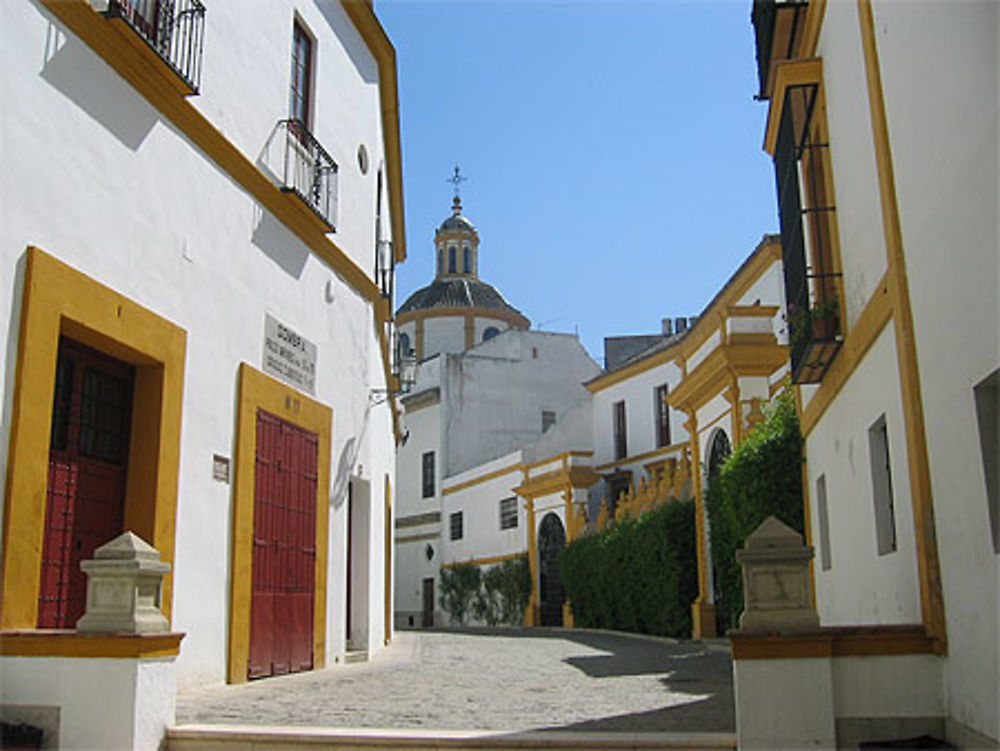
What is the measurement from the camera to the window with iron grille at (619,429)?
34.7 metres

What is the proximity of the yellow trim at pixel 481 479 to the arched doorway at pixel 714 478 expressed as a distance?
572 inches

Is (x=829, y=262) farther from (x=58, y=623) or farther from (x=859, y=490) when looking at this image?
(x=58, y=623)

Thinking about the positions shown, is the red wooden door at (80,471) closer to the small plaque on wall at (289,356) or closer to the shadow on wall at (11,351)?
the shadow on wall at (11,351)

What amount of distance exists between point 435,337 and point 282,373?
3922 cm

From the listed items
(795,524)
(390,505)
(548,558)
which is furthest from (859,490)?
(548,558)

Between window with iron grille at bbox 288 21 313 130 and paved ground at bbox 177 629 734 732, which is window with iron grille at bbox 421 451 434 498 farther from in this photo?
window with iron grille at bbox 288 21 313 130

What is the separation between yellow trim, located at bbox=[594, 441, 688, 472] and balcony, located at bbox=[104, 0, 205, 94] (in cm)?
2338

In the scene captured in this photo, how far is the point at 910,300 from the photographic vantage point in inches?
240

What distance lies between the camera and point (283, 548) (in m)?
10.4

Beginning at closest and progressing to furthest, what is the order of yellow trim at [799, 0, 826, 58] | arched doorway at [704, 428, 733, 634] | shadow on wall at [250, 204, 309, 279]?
yellow trim at [799, 0, 826, 58] < shadow on wall at [250, 204, 309, 279] < arched doorway at [704, 428, 733, 634]

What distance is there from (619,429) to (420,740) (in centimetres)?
2964

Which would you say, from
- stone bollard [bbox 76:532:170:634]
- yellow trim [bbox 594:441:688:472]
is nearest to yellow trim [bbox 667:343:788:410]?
yellow trim [bbox 594:441:688:472]

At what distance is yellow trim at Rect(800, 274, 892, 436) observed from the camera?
6.79 metres

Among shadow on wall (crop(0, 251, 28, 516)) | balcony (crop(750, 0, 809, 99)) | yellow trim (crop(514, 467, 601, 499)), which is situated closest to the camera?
shadow on wall (crop(0, 251, 28, 516))
